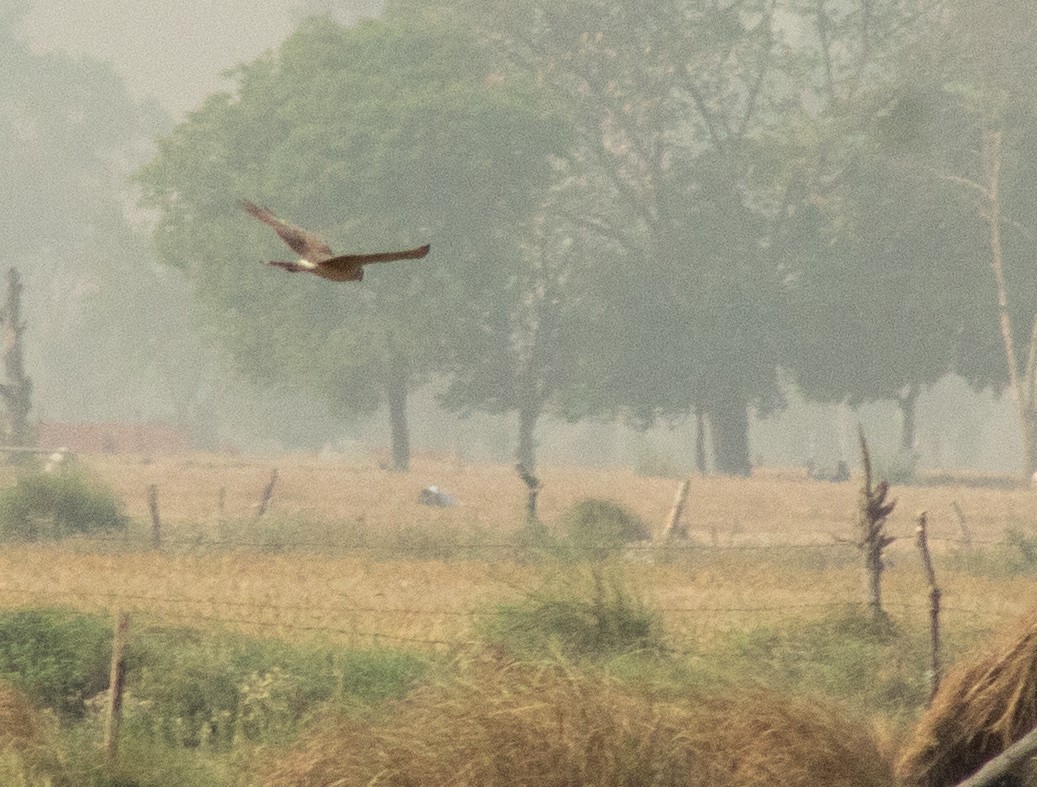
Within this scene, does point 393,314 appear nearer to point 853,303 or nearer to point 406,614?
point 853,303

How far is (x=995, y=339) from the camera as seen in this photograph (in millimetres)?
54281

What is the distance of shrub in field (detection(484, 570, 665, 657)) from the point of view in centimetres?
1584

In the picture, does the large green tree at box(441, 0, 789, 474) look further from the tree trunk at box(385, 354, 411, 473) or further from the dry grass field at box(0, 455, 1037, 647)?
the dry grass field at box(0, 455, 1037, 647)

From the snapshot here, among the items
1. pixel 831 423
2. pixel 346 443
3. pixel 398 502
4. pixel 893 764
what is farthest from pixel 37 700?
pixel 831 423

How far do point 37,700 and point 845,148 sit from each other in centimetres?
4610

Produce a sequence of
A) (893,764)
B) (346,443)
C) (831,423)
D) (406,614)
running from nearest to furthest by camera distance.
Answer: (893,764) < (406,614) < (346,443) < (831,423)

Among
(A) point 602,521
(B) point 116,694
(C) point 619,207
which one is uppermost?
(C) point 619,207

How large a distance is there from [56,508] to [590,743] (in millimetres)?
20175

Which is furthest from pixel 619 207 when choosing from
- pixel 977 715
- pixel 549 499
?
pixel 977 715

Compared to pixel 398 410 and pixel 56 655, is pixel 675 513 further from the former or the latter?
pixel 398 410

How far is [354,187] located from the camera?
50719 millimetres

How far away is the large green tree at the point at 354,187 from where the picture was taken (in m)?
49.8

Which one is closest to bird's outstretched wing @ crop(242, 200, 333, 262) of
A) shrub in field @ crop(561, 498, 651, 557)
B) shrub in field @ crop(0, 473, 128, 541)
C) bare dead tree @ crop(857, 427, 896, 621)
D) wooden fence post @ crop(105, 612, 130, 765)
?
wooden fence post @ crop(105, 612, 130, 765)

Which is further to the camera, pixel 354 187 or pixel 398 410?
pixel 398 410
